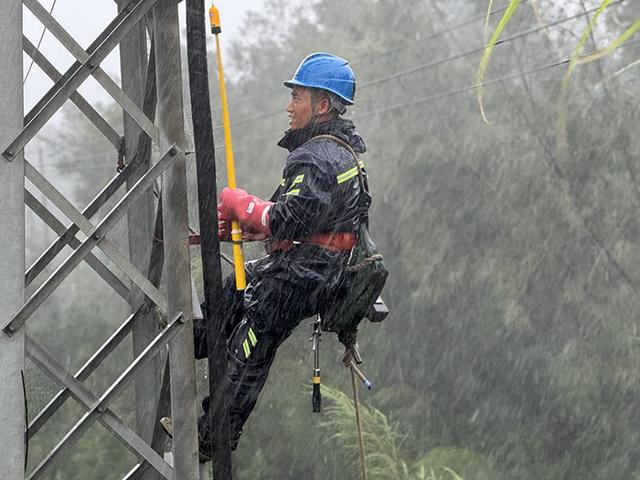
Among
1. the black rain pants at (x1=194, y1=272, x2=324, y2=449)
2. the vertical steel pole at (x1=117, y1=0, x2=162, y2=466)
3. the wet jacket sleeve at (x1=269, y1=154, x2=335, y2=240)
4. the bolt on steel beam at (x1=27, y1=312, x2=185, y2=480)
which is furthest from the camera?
the vertical steel pole at (x1=117, y1=0, x2=162, y2=466)

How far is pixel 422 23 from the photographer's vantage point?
1745cm

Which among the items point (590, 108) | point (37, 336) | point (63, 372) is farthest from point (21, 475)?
point (37, 336)

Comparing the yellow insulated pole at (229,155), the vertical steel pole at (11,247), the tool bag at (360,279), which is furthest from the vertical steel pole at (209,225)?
the tool bag at (360,279)

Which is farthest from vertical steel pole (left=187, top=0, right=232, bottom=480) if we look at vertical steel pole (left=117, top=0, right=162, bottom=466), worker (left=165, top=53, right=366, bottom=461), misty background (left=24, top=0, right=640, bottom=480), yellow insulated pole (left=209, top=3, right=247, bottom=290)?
misty background (left=24, top=0, right=640, bottom=480)

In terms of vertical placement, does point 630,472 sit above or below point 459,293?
below

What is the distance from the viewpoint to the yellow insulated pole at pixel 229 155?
3479mm

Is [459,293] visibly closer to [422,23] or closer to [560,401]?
[560,401]

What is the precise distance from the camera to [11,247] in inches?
130

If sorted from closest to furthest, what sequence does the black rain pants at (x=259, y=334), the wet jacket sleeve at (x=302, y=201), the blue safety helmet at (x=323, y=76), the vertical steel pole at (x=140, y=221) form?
the wet jacket sleeve at (x=302, y=201) → the black rain pants at (x=259, y=334) → the blue safety helmet at (x=323, y=76) → the vertical steel pole at (x=140, y=221)

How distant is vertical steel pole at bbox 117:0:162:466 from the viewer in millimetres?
4402

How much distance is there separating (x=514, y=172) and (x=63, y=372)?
12.3 m

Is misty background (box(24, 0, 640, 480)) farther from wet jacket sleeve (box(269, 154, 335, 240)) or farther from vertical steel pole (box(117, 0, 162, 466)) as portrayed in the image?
wet jacket sleeve (box(269, 154, 335, 240))

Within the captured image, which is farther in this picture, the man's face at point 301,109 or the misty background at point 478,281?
the misty background at point 478,281

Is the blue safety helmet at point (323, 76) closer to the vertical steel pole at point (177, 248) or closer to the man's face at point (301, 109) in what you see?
the man's face at point (301, 109)
